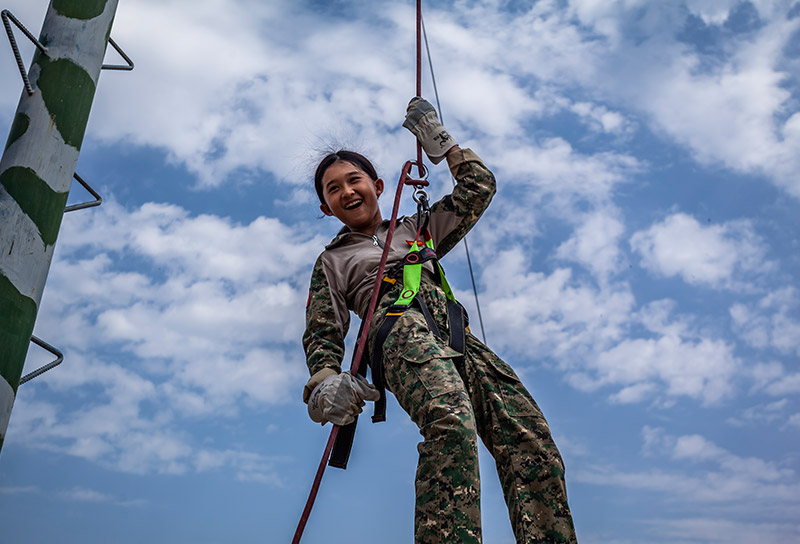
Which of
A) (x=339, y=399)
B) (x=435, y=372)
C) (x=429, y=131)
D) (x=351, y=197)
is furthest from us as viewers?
(x=351, y=197)

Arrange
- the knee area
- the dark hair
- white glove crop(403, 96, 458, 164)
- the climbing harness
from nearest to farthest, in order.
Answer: the knee area
the climbing harness
white glove crop(403, 96, 458, 164)
the dark hair

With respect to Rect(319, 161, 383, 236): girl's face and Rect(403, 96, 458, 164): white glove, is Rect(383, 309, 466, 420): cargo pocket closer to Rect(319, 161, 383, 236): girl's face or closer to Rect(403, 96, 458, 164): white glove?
Rect(319, 161, 383, 236): girl's face

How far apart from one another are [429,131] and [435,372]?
1608mm

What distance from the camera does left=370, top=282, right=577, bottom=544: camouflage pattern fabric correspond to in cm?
352

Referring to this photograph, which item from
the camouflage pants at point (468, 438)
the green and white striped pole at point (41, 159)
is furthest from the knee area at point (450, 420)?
the green and white striped pole at point (41, 159)

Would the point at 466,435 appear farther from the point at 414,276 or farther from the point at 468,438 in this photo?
the point at 414,276

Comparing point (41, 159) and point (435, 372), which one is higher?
point (41, 159)

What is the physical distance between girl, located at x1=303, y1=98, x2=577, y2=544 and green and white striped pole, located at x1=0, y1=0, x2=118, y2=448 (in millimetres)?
1401

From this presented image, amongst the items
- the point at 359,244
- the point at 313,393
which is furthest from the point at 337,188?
the point at 313,393

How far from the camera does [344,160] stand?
509 cm

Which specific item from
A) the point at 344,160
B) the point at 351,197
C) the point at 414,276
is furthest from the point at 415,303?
the point at 344,160

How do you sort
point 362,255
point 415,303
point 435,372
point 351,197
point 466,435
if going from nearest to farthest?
point 466,435 → point 435,372 → point 415,303 → point 362,255 → point 351,197

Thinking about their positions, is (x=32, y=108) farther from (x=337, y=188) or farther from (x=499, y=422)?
(x=499, y=422)

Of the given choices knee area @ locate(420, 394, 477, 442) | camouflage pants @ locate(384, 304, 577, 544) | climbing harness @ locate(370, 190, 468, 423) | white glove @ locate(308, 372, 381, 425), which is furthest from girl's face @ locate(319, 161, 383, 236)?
knee area @ locate(420, 394, 477, 442)
